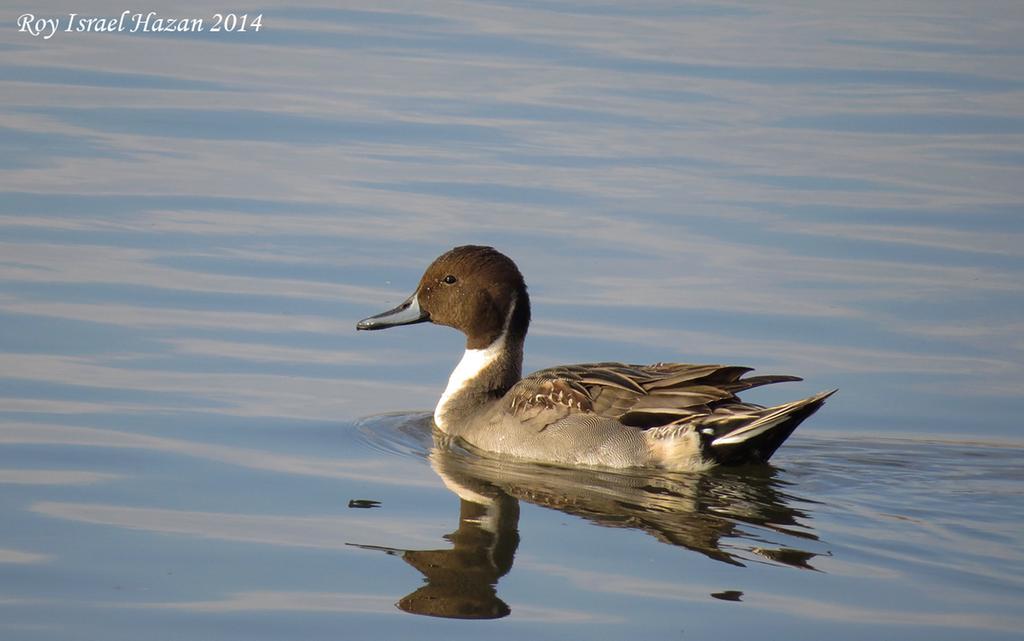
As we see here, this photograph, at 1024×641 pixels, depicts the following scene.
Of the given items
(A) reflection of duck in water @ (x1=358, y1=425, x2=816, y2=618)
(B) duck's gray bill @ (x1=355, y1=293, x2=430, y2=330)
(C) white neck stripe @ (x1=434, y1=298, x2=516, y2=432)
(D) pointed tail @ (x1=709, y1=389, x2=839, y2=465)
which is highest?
(B) duck's gray bill @ (x1=355, y1=293, x2=430, y2=330)

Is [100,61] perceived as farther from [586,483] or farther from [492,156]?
[586,483]

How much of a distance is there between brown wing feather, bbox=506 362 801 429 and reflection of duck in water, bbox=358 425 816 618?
299 millimetres

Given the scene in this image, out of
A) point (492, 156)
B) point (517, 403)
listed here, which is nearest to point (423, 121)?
point (492, 156)

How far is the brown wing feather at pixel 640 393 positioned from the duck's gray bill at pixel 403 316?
1.20 m

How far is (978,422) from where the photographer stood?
9.20m

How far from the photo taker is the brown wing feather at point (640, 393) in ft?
27.7

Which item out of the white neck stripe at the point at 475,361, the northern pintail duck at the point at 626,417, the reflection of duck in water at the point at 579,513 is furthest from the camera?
the white neck stripe at the point at 475,361

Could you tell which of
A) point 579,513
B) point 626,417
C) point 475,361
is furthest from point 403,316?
point 579,513

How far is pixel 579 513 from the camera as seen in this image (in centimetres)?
750

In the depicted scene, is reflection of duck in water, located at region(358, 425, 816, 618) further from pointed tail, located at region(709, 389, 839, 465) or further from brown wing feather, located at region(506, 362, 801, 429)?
brown wing feather, located at region(506, 362, 801, 429)

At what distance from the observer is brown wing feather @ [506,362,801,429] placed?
27.7 ft

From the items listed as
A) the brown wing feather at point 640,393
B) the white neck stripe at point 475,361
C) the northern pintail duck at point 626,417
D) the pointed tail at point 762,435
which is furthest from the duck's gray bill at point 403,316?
the pointed tail at point 762,435

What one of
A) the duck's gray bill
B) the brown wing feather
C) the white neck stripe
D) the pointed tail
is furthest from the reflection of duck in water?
the duck's gray bill

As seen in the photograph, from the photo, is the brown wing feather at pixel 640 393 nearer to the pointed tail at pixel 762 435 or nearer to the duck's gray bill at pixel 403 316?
the pointed tail at pixel 762 435
